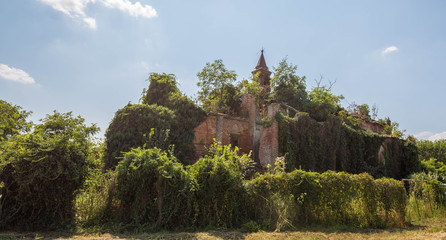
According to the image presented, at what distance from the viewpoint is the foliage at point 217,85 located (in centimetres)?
2258

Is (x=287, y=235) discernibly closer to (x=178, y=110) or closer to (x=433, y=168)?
(x=178, y=110)

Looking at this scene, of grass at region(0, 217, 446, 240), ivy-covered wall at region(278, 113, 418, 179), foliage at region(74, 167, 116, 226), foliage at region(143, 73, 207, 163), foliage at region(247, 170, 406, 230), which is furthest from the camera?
ivy-covered wall at region(278, 113, 418, 179)

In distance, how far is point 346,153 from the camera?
20047 mm

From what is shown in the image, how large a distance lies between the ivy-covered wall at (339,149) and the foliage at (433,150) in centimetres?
1874

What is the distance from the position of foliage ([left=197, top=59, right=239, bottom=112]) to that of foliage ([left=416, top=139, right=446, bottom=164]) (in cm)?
2920

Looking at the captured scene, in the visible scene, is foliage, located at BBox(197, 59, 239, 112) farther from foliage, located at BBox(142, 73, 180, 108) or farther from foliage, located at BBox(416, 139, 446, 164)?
foliage, located at BBox(416, 139, 446, 164)

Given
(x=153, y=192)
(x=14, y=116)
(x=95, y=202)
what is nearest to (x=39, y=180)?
(x=95, y=202)

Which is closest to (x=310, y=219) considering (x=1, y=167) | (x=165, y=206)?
(x=165, y=206)

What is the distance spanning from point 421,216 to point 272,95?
46.9 ft

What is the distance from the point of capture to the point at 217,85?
2402 centimetres

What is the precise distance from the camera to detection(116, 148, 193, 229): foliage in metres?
7.62

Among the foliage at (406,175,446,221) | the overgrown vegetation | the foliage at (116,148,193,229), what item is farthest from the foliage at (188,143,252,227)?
the foliage at (406,175,446,221)

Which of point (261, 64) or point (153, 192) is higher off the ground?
point (261, 64)

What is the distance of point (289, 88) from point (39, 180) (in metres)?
18.9
